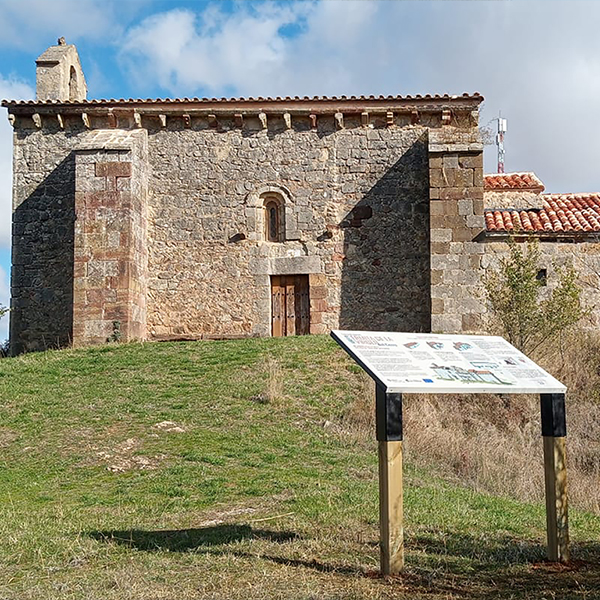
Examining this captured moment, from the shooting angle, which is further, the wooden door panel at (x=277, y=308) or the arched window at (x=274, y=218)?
the arched window at (x=274, y=218)

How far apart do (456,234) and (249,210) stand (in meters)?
4.38

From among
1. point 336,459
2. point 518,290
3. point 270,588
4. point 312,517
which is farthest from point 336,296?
point 270,588

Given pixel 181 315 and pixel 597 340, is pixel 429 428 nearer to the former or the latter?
pixel 597 340

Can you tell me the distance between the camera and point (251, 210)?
15.4 meters

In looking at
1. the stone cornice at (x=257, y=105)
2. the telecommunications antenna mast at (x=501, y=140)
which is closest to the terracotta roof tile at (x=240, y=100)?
the stone cornice at (x=257, y=105)

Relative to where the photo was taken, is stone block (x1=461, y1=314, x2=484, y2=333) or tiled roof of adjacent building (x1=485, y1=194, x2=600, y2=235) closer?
stone block (x1=461, y1=314, x2=484, y2=333)

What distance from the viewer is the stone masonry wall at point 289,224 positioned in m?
15.1

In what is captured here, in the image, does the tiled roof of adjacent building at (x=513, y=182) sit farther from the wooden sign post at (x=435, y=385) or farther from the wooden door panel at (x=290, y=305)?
the wooden sign post at (x=435, y=385)

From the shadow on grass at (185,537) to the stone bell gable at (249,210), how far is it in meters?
9.49

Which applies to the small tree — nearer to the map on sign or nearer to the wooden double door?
the wooden double door

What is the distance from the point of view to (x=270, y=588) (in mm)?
4172

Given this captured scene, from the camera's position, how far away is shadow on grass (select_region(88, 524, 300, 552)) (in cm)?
513

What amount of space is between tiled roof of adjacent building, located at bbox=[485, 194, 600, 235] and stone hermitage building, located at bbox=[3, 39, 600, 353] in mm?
86

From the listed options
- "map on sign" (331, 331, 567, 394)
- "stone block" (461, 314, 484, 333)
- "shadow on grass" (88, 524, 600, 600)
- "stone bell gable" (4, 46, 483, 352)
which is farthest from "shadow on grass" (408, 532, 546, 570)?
"stone bell gable" (4, 46, 483, 352)
